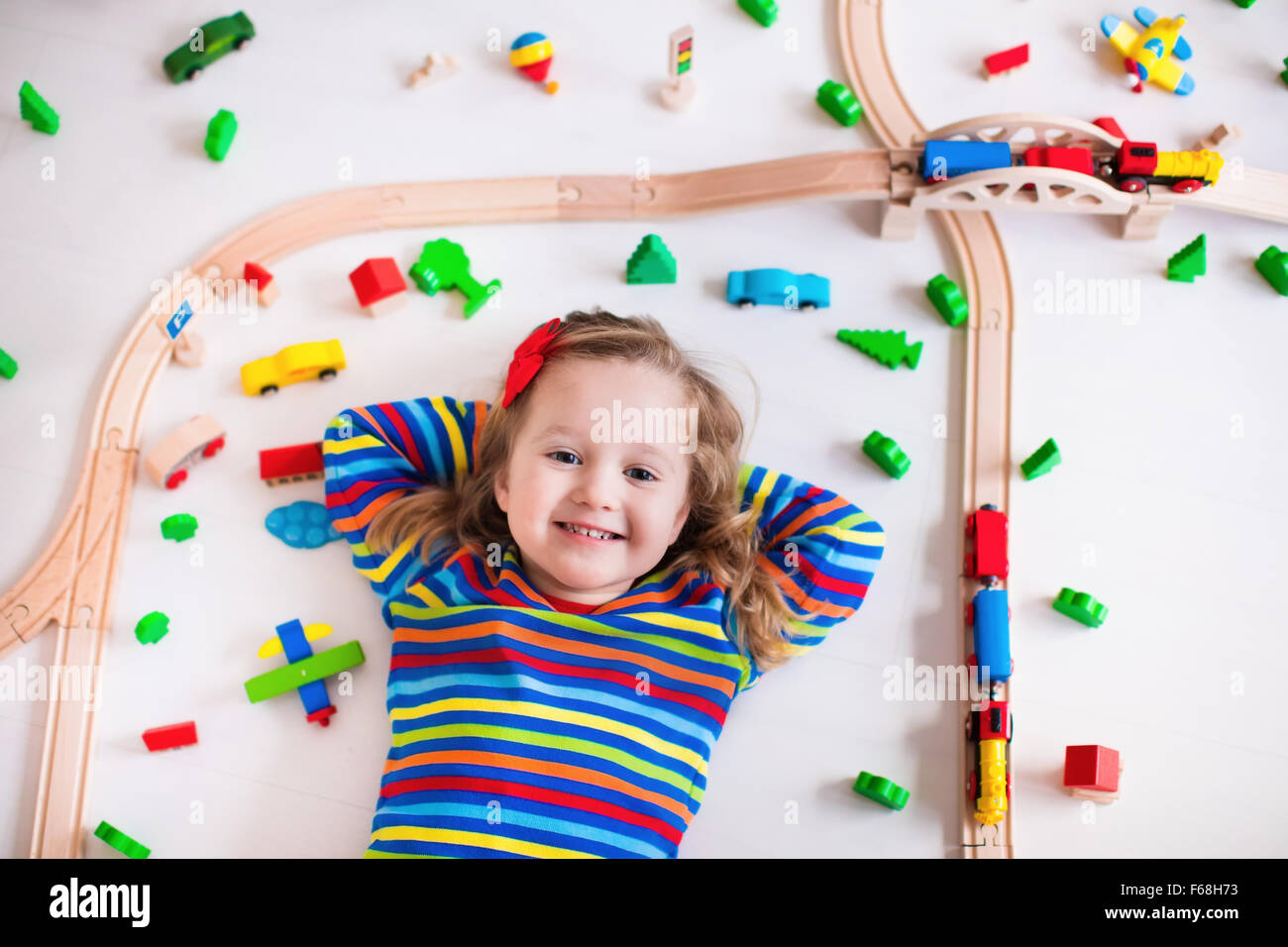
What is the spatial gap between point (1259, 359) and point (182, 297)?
1465 mm

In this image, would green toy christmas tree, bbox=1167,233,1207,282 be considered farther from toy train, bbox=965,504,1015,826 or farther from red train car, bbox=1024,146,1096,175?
toy train, bbox=965,504,1015,826

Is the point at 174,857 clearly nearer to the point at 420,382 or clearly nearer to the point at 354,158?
the point at 420,382

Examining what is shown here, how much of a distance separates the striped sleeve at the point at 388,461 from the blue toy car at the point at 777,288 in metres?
0.38

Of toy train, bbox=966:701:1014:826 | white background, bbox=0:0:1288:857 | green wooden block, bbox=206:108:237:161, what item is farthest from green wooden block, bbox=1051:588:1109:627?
green wooden block, bbox=206:108:237:161

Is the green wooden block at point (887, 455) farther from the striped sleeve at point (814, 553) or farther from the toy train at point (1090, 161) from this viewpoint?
the toy train at point (1090, 161)

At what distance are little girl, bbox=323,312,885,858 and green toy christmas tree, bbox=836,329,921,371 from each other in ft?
0.75

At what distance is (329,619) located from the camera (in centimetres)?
150

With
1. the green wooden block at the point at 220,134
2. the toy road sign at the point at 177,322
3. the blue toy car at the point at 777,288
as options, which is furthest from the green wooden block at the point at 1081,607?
the green wooden block at the point at 220,134

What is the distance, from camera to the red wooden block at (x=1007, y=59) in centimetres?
182

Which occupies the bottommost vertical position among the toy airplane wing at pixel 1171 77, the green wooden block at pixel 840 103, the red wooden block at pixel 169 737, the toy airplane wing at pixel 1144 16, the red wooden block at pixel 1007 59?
the red wooden block at pixel 169 737

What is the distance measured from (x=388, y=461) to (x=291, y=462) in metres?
0.14

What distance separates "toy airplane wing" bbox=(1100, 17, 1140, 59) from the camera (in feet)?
5.98
